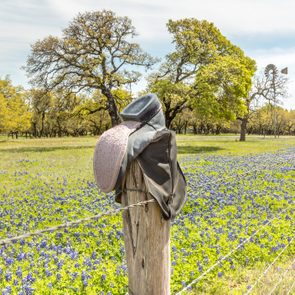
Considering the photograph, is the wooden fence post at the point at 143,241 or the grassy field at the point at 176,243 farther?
the grassy field at the point at 176,243

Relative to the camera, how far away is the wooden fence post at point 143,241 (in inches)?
92.0

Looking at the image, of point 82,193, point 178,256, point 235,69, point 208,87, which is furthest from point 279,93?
point 178,256

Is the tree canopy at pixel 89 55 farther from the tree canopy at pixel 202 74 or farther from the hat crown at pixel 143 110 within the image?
the hat crown at pixel 143 110

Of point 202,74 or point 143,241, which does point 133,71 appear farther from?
point 143,241

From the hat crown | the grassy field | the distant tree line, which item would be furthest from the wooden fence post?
the distant tree line

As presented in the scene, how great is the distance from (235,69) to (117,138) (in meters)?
34.7

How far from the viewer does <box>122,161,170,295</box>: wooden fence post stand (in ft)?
7.66

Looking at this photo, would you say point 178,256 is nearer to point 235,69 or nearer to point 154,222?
point 154,222

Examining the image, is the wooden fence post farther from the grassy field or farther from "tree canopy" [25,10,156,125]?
"tree canopy" [25,10,156,125]

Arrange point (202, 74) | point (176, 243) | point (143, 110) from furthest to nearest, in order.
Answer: point (202, 74) < point (176, 243) < point (143, 110)

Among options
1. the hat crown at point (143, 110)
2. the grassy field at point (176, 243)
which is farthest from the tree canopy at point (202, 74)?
the hat crown at point (143, 110)

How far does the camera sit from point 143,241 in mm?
2338

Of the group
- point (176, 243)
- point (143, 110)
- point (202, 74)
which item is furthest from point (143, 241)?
point (202, 74)

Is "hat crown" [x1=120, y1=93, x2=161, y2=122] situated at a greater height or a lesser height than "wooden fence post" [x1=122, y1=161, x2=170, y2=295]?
greater
